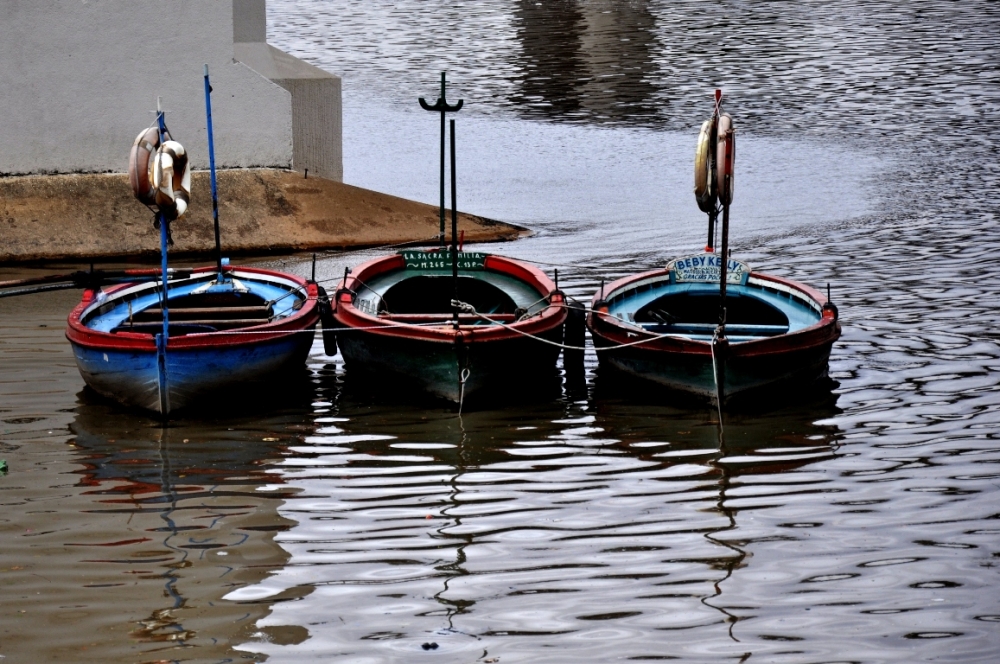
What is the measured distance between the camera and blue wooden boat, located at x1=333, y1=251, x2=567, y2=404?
439 inches

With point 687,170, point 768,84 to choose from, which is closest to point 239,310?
point 687,170

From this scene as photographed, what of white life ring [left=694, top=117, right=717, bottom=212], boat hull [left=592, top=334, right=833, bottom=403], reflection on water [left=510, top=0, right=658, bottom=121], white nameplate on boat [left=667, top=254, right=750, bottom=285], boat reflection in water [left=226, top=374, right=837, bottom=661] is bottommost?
boat reflection in water [left=226, top=374, right=837, bottom=661]

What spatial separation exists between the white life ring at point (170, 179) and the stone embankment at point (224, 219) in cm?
566

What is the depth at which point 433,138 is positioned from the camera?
26031mm

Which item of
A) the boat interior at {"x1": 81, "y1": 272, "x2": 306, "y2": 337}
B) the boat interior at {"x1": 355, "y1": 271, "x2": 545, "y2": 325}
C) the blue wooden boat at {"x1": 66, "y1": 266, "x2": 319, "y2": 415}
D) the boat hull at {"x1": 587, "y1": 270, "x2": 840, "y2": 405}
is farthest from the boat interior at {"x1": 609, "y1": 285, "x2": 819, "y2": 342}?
the boat interior at {"x1": 81, "y1": 272, "x2": 306, "y2": 337}

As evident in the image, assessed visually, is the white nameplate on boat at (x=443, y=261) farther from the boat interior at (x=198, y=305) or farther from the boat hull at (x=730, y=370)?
the boat hull at (x=730, y=370)

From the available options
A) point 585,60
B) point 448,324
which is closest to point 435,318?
point 448,324

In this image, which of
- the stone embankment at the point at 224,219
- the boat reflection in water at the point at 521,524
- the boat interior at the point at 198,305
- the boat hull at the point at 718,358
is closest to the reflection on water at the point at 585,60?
A: the stone embankment at the point at 224,219

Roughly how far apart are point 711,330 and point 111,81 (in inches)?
343

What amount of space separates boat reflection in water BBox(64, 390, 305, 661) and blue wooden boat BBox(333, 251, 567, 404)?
3.21ft

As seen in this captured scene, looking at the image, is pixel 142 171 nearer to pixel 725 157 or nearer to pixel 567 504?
pixel 567 504

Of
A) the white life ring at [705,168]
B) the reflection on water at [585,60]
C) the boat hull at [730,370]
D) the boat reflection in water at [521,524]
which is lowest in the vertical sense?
the boat reflection in water at [521,524]

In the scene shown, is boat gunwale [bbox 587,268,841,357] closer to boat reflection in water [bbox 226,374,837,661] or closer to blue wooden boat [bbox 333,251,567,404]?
blue wooden boat [bbox 333,251,567,404]

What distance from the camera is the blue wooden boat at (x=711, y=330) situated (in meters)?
11.0
